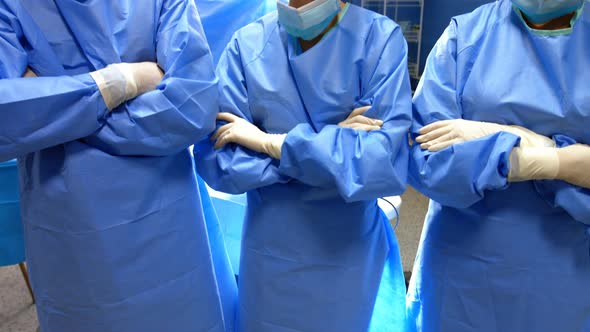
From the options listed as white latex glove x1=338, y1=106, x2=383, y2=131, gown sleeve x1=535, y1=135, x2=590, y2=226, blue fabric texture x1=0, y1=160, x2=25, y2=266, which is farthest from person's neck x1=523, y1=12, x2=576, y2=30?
blue fabric texture x1=0, y1=160, x2=25, y2=266

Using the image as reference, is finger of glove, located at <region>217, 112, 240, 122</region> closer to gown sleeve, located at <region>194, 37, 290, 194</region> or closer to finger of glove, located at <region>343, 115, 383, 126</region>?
gown sleeve, located at <region>194, 37, 290, 194</region>

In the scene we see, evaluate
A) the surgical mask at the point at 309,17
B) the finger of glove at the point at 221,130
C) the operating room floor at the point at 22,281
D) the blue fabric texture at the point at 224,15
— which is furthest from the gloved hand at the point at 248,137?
the operating room floor at the point at 22,281

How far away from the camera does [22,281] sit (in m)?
2.54

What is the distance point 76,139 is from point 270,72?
1.73ft

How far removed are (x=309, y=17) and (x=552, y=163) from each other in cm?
69

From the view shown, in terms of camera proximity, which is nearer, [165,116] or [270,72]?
[165,116]

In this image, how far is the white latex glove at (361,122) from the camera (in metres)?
1.15

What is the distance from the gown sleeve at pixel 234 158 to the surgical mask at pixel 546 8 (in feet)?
2.39

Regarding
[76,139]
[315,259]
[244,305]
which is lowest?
[244,305]

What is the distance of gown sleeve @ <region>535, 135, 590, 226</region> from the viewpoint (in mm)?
1069

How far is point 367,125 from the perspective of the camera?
45.4 inches

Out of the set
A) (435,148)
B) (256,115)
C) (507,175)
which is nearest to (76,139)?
(256,115)

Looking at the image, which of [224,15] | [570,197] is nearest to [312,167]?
[570,197]

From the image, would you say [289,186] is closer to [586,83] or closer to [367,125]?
[367,125]
